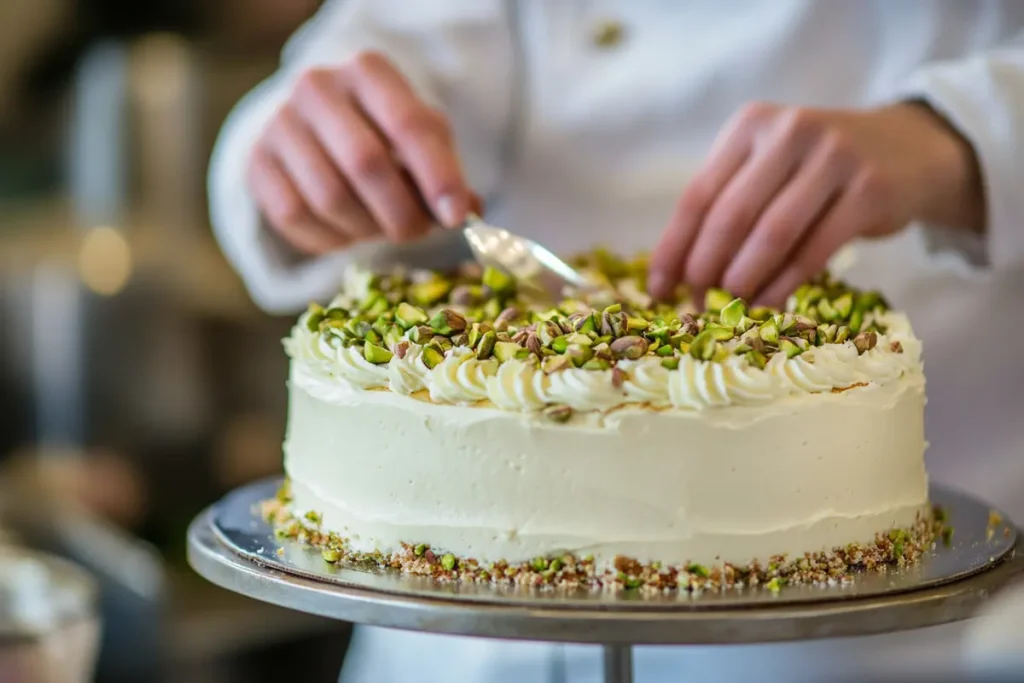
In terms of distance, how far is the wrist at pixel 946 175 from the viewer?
1206mm

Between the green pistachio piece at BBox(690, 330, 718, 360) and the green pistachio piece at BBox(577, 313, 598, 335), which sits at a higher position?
the green pistachio piece at BBox(577, 313, 598, 335)

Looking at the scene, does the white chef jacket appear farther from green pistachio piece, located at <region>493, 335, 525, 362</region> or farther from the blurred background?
the blurred background

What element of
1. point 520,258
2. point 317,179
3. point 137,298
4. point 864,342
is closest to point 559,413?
point 864,342

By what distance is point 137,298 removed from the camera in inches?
103

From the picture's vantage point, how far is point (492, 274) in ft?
4.00

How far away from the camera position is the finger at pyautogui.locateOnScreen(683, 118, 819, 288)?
3.67 feet

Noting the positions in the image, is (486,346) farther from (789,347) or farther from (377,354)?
(789,347)

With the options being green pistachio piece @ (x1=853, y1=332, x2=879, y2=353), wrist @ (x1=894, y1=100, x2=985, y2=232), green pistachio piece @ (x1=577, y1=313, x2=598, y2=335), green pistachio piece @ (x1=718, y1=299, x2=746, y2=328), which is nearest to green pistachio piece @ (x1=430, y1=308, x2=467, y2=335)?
green pistachio piece @ (x1=577, y1=313, x2=598, y2=335)

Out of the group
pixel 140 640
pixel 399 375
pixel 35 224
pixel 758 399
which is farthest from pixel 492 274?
pixel 35 224

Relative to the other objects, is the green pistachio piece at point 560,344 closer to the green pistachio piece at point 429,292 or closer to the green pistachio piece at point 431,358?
the green pistachio piece at point 431,358

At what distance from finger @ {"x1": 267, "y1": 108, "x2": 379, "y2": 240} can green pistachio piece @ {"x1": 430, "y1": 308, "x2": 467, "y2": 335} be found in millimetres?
306

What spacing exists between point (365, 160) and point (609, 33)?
0.49 m

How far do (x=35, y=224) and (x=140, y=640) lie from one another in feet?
3.93

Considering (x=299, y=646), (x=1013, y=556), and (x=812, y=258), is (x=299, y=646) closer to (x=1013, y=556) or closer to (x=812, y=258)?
(x=812, y=258)
